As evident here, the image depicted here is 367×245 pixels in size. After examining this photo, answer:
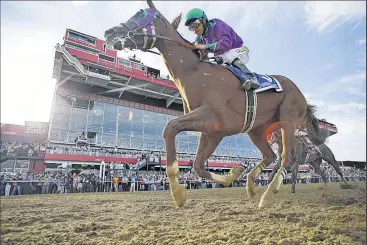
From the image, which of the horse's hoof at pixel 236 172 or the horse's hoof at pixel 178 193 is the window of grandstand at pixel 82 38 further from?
the horse's hoof at pixel 178 193

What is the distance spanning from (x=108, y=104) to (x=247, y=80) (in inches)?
1376

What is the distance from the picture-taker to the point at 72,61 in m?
30.5

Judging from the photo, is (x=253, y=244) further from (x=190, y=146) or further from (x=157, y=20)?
(x=190, y=146)

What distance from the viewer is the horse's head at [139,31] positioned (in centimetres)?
356

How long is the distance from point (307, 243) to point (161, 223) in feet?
6.85

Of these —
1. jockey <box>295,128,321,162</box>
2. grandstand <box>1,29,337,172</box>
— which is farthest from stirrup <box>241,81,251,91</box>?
grandstand <box>1,29,337,172</box>

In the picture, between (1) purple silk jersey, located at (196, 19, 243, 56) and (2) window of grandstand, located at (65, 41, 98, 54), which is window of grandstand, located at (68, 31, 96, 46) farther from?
(1) purple silk jersey, located at (196, 19, 243, 56)

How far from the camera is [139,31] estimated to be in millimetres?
3646

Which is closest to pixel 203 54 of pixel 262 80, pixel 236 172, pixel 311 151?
pixel 262 80

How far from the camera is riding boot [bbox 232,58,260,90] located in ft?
12.5

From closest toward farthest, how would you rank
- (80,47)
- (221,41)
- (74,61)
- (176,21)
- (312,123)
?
(221,41) < (176,21) < (312,123) < (74,61) < (80,47)

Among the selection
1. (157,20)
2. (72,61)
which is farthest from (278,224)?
(72,61)

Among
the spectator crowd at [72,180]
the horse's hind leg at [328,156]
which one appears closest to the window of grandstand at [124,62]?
the spectator crowd at [72,180]

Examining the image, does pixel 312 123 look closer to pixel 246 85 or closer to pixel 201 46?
pixel 246 85
